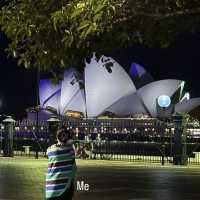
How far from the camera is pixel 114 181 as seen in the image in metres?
20.3

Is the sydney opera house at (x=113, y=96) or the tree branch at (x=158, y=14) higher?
the sydney opera house at (x=113, y=96)

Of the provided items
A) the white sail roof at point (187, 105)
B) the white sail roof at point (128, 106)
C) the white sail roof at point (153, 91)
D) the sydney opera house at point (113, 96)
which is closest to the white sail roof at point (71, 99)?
the sydney opera house at point (113, 96)

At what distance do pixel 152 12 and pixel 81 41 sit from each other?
109 cm

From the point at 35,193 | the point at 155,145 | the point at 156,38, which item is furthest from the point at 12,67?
the point at 156,38

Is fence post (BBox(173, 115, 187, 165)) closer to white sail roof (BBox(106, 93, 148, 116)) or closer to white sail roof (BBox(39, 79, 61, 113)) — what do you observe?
white sail roof (BBox(106, 93, 148, 116))

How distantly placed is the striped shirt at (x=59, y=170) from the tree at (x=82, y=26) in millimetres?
1503

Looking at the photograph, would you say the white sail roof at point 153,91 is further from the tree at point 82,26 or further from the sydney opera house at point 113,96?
the tree at point 82,26

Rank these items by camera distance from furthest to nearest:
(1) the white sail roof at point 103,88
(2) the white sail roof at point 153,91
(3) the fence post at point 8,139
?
(2) the white sail roof at point 153,91
(1) the white sail roof at point 103,88
(3) the fence post at point 8,139

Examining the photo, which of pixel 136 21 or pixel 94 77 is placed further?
pixel 94 77

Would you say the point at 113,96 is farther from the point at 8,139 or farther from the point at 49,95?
the point at 8,139

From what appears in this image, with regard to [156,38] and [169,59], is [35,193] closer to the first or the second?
[156,38]

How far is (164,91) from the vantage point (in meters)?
72.1

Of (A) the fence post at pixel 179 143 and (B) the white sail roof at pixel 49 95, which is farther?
(B) the white sail roof at pixel 49 95

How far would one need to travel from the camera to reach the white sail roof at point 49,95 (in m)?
73.0
